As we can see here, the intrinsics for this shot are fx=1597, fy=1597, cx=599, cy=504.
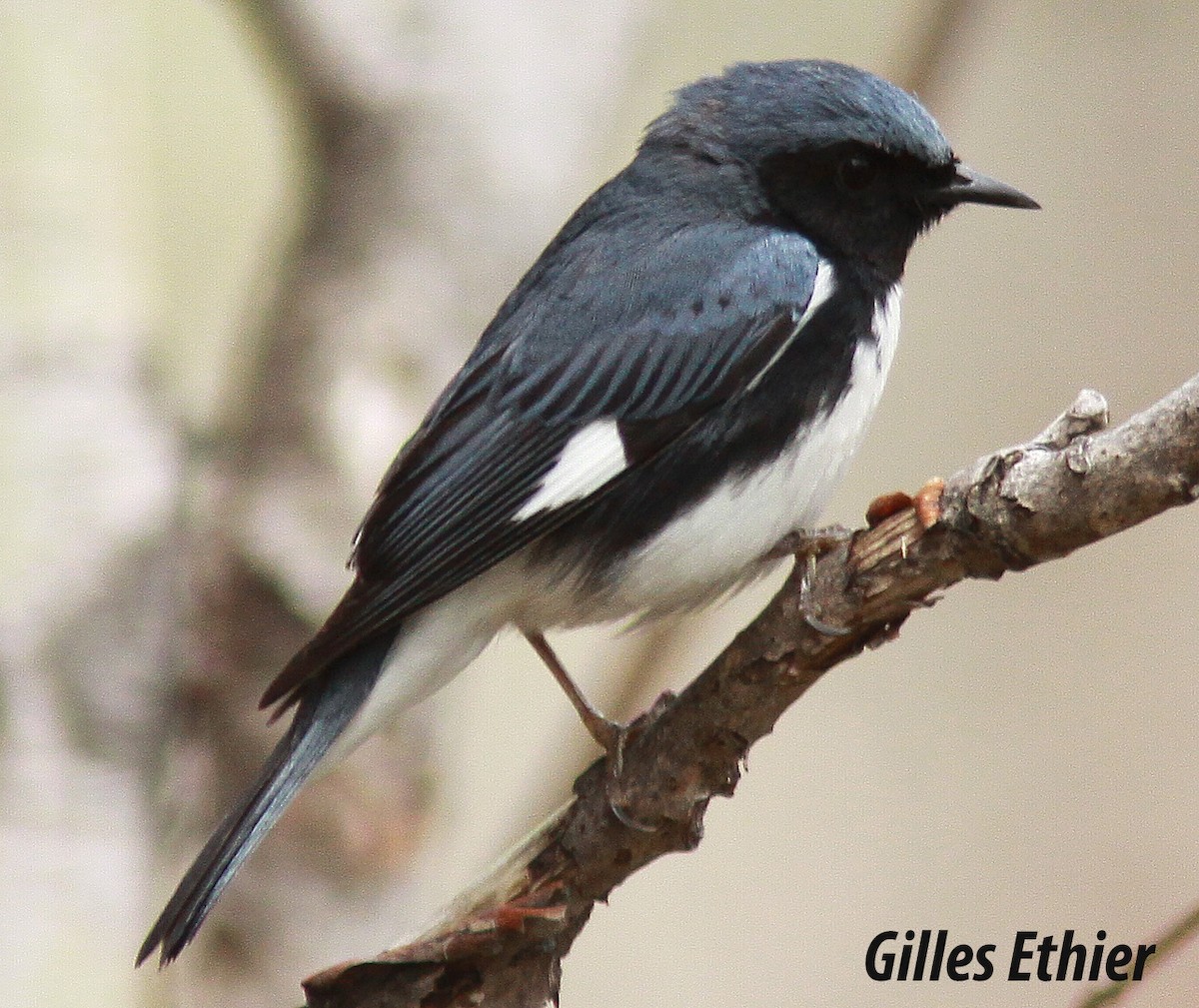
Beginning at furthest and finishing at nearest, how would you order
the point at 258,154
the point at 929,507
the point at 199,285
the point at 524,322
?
1. the point at 258,154
2. the point at 199,285
3. the point at 524,322
4. the point at 929,507

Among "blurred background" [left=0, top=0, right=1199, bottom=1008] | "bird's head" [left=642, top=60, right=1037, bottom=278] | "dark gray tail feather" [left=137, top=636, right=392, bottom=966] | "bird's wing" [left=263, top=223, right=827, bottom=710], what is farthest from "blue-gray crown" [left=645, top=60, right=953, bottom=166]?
"dark gray tail feather" [left=137, top=636, right=392, bottom=966]

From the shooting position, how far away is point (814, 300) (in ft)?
8.91

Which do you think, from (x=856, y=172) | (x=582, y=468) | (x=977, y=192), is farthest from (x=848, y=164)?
(x=582, y=468)

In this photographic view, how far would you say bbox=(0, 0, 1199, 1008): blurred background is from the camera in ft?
9.93

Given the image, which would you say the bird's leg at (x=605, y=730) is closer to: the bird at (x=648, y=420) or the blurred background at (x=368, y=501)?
the bird at (x=648, y=420)

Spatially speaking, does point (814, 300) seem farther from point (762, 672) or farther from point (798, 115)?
point (762, 672)

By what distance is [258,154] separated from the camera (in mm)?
5688

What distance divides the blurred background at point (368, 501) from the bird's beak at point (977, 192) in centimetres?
61

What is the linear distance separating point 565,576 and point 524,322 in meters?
0.47

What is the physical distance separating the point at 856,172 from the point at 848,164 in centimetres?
2

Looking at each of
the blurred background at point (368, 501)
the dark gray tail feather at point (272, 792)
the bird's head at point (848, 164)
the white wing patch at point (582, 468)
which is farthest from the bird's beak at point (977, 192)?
the dark gray tail feather at point (272, 792)

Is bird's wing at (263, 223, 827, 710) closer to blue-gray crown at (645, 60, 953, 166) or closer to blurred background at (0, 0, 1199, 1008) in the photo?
blue-gray crown at (645, 60, 953, 166)

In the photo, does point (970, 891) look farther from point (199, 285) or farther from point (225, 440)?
point (199, 285)

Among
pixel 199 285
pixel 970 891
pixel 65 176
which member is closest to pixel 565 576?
pixel 65 176
